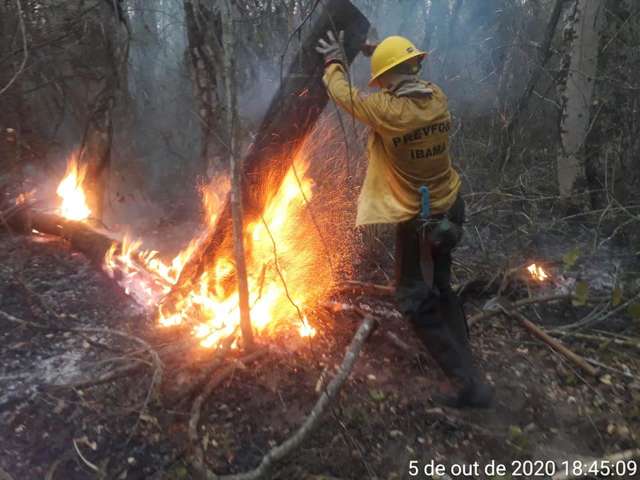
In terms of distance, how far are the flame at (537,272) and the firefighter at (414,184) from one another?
6.13 feet

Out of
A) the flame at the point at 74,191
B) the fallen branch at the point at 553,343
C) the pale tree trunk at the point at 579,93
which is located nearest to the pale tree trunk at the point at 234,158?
the fallen branch at the point at 553,343

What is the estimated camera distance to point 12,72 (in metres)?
5.50

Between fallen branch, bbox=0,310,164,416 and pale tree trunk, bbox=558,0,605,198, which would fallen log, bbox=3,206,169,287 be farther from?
pale tree trunk, bbox=558,0,605,198

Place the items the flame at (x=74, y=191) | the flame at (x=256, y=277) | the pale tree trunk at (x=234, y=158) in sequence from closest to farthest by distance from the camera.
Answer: the pale tree trunk at (x=234, y=158) → the flame at (x=256, y=277) → the flame at (x=74, y=191)

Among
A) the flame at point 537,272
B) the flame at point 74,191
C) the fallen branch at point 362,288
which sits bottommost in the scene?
the flame at point 537,272

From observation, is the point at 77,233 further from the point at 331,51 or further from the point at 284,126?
the point at 331,51

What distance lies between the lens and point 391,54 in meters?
2.75

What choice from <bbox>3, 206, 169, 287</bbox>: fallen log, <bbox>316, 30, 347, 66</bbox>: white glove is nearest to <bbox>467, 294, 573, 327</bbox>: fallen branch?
<bbox>316, 30, 347, 66</bbox>: white glove

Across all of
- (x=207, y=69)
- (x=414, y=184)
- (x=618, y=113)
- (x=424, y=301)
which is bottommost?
(x=424, y=301)

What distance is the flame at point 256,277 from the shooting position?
11.8 feet

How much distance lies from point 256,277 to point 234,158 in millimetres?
1315

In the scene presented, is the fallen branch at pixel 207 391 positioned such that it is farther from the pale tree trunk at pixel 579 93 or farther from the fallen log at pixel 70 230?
the pale tree trunk at pixel 579 93

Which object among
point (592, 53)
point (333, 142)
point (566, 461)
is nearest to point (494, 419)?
point (566, 461)

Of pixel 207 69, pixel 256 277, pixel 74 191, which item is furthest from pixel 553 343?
pixel 74 191
